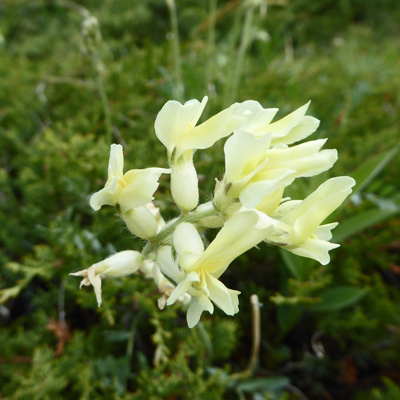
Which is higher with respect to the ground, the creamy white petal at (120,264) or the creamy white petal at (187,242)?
the creamy white petal at (187,242)

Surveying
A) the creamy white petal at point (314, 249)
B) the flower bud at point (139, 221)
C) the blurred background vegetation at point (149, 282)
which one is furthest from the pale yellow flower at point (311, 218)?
the blurred background vegetation at point (149, 282)

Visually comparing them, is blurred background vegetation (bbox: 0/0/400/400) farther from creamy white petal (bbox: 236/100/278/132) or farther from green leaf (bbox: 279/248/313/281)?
creamy white petal (bbox: 236/100/278/132)

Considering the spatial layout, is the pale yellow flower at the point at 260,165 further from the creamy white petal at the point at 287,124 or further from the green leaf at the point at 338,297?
the green leaf at the point at 338,297

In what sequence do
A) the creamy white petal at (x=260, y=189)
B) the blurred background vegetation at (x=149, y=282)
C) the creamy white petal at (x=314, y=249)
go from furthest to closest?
the blurred background vegetation at (x=149, y=282)
the creamy white petal at (x=314, y=249)
the creamy white petal at (x=260, y=189)

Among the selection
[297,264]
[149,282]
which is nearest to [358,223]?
[297,264]

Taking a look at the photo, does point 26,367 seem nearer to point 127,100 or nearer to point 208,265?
point 208,265

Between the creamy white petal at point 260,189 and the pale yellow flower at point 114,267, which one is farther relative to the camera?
the pale yellow flower at point 114,267
